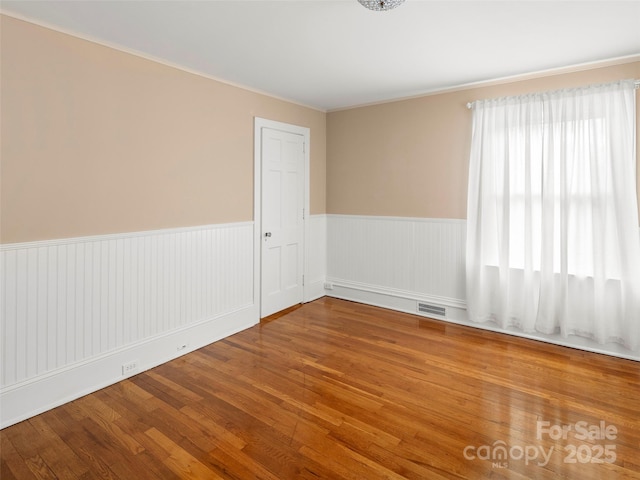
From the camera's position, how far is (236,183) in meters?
3.86

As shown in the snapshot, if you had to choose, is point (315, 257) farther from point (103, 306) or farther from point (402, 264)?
point (103, 306)

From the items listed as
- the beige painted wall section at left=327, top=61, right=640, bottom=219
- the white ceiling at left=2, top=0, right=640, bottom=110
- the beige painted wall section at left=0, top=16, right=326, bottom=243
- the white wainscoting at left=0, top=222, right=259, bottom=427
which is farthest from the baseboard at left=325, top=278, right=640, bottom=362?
the white ceiling at left=2, top=0, right=640, bottom=110

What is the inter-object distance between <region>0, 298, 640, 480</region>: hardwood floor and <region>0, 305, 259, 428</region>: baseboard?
7 centimetres

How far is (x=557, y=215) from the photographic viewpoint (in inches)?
135

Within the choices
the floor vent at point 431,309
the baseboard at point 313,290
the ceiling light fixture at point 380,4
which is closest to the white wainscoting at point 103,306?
the baseboard at point 313,290

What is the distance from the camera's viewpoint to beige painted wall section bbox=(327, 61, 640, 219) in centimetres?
394

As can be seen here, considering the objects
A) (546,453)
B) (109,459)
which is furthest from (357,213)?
(109,459)

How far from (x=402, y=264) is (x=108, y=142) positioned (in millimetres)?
3304

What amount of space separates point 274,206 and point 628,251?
343 cm

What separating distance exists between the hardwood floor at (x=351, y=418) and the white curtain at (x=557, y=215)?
0.43m

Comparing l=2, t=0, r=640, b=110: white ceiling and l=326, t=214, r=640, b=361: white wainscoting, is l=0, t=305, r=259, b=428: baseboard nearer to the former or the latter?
l=326, t=214, r=640, b=361: white wainscoting

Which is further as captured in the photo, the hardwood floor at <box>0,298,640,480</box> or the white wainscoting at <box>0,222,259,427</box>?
the white wainscoting at <box>0,222,259,427</box>

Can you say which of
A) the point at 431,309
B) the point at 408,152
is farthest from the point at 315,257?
the point at 408,152

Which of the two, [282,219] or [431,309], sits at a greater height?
[282,219]
